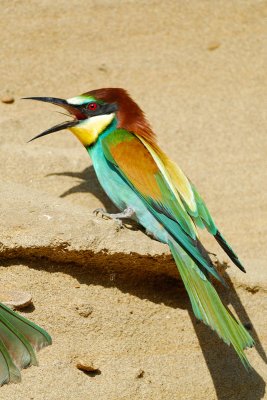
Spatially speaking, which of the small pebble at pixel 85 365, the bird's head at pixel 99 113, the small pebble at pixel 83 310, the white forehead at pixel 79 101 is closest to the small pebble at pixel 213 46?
the bird's head at pixel 99 113

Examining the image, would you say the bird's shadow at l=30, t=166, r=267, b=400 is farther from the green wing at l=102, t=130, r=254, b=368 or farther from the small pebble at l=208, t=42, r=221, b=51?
the small pebble at l=208, t=42, r=221, b=51

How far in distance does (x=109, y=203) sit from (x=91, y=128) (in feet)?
1.26

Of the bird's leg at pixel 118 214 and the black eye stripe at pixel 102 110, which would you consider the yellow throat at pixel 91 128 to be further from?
the bird's leg at pixel 118 214

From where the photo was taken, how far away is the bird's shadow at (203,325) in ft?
11.0

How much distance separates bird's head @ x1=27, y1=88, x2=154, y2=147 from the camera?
169 inches

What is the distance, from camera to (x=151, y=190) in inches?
152

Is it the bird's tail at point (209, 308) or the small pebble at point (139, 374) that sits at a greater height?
the bird's tail at point (209, 308)

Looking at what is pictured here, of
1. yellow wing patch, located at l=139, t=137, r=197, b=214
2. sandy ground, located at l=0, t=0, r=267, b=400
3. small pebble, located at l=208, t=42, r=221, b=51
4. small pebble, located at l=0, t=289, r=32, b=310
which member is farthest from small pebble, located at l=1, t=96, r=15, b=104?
small pebble, located at l=0, t=289, r=32, b=310

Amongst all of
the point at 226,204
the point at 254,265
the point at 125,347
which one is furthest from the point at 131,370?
the point at 226,204

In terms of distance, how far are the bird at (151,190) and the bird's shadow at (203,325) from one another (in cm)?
9

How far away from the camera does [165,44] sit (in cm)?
→ 522

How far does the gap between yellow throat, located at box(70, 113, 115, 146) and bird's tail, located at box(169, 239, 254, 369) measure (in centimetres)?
94

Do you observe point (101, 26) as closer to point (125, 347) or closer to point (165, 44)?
point (165, 44)

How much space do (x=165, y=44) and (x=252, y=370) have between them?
2434 millimetres
